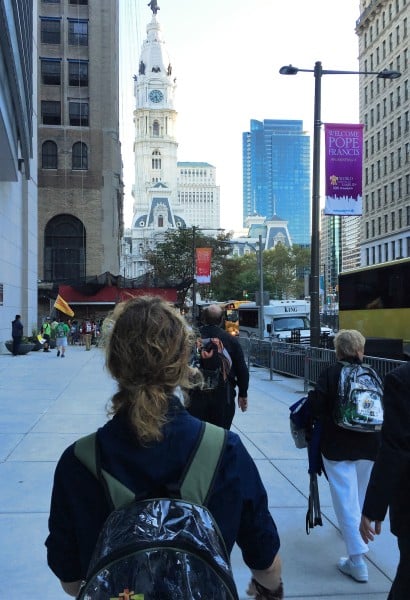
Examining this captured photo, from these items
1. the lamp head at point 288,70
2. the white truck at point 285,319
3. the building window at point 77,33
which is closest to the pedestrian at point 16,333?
the white truck at point 285,319

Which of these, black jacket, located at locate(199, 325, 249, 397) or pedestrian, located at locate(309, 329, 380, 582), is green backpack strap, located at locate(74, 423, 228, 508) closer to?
pedestrian, located at locate(309, 329, 380, 582)

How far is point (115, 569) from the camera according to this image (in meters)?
1.59

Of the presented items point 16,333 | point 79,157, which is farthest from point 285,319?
point 79,157

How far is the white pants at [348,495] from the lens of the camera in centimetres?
441

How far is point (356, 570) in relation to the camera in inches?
171

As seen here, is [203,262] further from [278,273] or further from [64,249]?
Result: [278,273]

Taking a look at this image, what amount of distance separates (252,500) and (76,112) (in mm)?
54365

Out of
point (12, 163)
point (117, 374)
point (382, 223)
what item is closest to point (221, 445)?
point (117, 374)

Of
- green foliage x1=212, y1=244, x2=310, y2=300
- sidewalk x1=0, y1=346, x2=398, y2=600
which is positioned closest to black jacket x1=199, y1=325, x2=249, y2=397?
sidewalk x1=0, y1=346, x2=398, y2=600

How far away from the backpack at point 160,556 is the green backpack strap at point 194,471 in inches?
2.5

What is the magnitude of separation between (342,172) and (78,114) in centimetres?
4323

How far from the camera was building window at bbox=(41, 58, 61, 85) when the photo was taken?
52000 mm

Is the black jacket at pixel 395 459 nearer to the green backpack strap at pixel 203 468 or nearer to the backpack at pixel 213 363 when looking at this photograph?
the green backpack strap at pixel 203 468

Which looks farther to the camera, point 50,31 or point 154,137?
point 154,137
